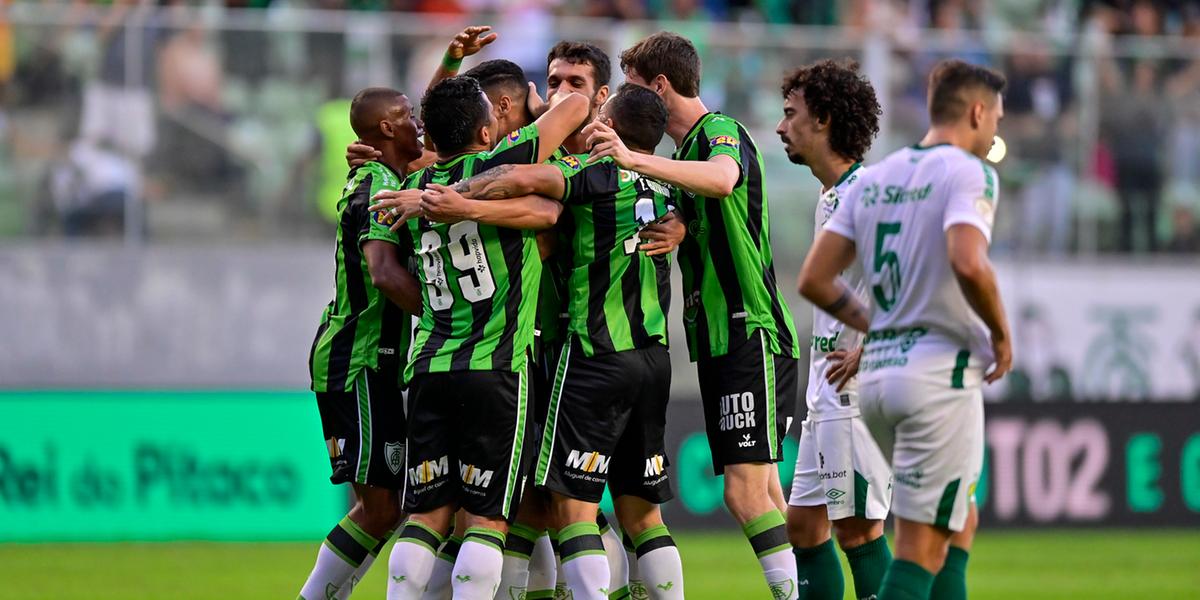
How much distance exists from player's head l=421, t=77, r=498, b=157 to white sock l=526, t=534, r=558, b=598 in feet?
6.17

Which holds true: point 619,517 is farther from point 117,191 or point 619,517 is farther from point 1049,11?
point 1049,11

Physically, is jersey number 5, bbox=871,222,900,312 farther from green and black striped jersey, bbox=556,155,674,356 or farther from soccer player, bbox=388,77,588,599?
soccer player, bbox=388,77,588,599

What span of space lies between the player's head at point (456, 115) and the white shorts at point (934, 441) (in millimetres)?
1970

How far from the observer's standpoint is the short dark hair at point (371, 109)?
7438mm

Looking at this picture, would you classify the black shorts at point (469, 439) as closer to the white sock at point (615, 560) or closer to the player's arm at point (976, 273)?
the white sock at point (615, 560)

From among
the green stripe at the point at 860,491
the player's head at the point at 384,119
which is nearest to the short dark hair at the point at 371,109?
the player's head at the point at 384,119

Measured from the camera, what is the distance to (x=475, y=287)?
663 centimetres

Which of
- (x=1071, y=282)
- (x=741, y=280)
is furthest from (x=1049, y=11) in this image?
(x=741, y=280)

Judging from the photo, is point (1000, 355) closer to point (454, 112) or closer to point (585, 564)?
point (585, 564)

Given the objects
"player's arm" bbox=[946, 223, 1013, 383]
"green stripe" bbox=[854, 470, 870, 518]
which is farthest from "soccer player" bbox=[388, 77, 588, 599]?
"player's arm" bbox=[946, 223, 1013, 383]

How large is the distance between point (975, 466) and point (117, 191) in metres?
9.93

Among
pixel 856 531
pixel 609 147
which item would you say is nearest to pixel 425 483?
pixel 609 147

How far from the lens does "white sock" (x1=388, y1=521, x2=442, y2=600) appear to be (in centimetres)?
660

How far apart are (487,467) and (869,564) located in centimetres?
177
